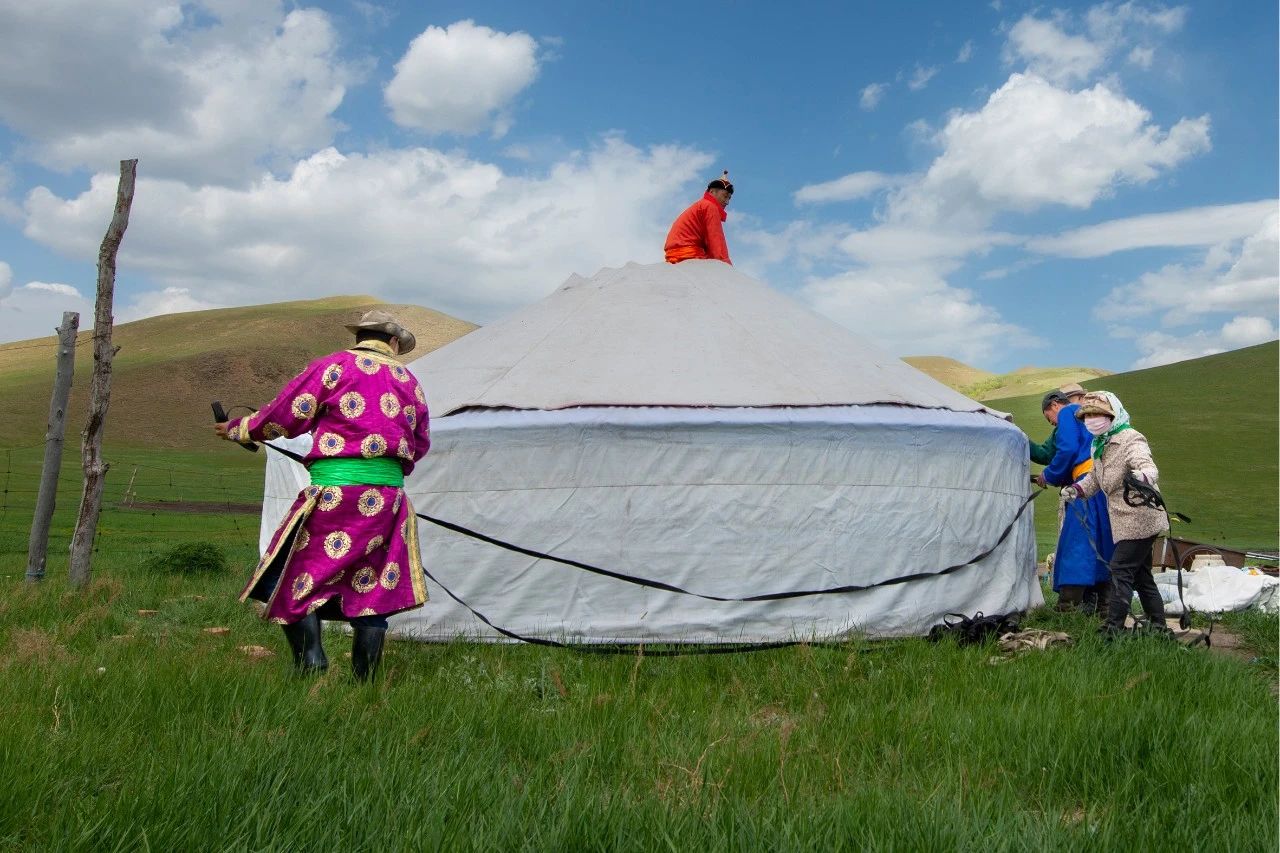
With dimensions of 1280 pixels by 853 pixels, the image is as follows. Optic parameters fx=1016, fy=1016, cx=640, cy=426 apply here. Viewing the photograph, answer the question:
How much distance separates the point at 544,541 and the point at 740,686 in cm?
135

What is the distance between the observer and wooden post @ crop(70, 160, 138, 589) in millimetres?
5914

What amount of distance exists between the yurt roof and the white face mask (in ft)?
2.28

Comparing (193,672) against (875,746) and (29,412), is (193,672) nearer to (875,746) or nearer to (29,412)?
(875,746)

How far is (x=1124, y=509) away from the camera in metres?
4.36

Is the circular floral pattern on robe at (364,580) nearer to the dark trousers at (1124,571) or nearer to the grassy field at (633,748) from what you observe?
the grassy field at (633,748)

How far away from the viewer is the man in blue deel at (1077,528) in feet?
16.8

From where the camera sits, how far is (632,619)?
14.5ft

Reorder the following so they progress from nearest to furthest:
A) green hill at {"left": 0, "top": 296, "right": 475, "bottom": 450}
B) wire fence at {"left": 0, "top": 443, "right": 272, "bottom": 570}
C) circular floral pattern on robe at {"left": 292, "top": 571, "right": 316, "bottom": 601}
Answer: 1. circular floral pattern on robe at {"left": 292, "top": 571, "right": 316, "bottom": 601}
2. wire fence at {"left": 0, "top": 443, "right": 272, "bottom": 570}
3. green hill at {"left": 0, "top": 296, "right": 475, "bottom": 450}

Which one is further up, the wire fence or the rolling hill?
the rolling hill

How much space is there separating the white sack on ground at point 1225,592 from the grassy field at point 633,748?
2.10 meters

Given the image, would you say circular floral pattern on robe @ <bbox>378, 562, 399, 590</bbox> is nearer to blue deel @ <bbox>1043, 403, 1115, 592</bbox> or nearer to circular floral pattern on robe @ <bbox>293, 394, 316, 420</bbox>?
circular floral pattern on robe @ <bbox>293, 394, 316, 420</bbox>

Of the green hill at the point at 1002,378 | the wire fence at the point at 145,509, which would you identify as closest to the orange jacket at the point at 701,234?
the wire fence at the point at 145,509

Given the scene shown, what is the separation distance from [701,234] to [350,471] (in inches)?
145

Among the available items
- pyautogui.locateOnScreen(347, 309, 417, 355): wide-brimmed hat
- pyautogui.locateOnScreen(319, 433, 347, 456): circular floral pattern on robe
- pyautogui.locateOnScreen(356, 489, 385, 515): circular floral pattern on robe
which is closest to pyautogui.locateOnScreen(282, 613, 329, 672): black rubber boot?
pyautogui.locateOnScreen(356, 489, 385, 515): circular floral pattern on robe
